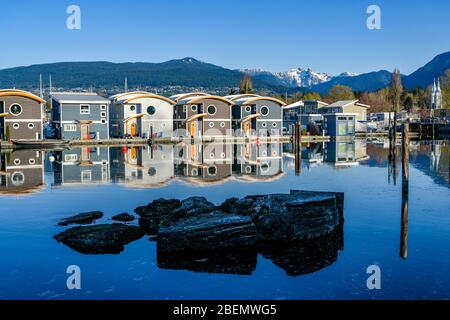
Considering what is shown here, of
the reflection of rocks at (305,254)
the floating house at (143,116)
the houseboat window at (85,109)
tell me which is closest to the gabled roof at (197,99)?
the floating house at (143,116)

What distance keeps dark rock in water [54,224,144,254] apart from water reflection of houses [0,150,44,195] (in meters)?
9.11

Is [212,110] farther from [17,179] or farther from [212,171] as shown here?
[17,179]

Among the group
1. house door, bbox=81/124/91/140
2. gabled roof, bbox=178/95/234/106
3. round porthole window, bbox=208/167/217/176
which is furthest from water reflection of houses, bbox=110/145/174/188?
gabled roof, bbox=178/95/234/106

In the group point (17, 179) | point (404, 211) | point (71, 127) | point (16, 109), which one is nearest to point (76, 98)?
point (71, 127)

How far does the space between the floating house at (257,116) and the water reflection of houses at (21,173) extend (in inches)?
1038

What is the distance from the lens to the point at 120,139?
5062 centimetres

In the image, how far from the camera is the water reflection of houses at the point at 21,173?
22.3m

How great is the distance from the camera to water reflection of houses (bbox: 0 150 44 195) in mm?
22266

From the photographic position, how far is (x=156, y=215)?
1526 centimetres

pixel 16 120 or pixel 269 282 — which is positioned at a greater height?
pixel 16 120

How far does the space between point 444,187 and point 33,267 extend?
→ 57.3 ft

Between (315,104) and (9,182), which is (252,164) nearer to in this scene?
(9,182)

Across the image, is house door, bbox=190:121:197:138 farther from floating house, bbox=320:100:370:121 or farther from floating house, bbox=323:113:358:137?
floating house, bbox=320:100:370:121
